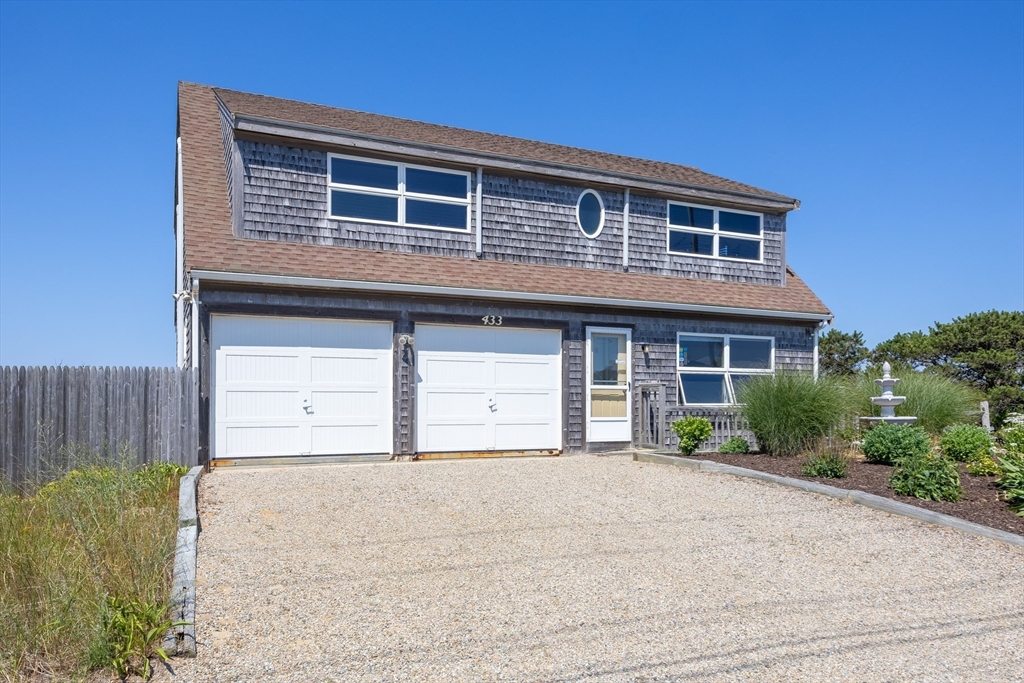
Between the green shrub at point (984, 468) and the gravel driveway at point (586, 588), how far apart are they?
2973 mm

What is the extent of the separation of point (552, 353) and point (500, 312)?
1.26 m

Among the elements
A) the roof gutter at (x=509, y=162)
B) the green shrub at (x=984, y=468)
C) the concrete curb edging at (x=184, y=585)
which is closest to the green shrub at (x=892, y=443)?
the green shrub at (x=984, y=468)

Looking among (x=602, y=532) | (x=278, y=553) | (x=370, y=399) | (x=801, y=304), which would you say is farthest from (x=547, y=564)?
(x=801, y=304)

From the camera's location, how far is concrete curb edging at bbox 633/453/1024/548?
8.26 meters

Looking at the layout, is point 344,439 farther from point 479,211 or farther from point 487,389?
point 479,211

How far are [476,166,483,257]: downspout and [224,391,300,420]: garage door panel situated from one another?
4.11m

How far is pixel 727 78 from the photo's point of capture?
16938 millimetres

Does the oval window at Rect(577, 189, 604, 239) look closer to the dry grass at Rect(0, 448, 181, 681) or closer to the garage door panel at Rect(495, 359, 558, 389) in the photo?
the garage door panel at Rect(495, 359, 558, 389)

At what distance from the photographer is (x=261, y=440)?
1176cm

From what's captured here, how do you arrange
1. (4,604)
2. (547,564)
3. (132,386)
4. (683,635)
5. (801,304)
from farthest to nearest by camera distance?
(801,304), (132,386), (547,564), (683,635), (4,604)

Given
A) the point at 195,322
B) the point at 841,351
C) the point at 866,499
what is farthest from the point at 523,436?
the point at 841,351

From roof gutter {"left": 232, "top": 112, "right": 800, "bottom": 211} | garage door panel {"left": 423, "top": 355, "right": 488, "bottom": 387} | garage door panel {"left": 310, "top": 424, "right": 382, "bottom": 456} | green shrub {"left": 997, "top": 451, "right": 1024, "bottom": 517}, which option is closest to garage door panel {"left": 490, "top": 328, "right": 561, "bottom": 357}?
garage door panel {"left": 423, "top": 355, "right": 488, "bottom": 387}

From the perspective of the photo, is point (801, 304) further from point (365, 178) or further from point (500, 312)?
point (365, 178)

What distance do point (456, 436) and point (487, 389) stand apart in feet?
3.13
